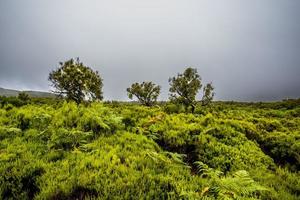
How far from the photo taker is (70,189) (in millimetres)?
5094

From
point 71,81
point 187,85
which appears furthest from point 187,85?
point 71,81

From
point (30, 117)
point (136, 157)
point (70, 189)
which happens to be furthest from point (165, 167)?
point (30, 117)

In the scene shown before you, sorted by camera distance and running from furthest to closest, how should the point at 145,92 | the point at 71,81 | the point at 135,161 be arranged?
the point at 145,92 → the point at 71,81 → the point at 135,161

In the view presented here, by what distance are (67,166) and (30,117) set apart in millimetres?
5144

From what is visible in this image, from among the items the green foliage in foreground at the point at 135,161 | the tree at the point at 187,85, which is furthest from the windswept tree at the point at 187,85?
the green foliage in foreground at the point at 135,161

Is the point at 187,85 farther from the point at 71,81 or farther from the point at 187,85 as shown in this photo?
the point at 71,81

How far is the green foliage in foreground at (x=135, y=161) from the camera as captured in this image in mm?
5188

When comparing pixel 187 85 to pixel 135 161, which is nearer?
pixel 135 161

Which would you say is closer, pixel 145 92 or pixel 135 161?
pixel 135 161

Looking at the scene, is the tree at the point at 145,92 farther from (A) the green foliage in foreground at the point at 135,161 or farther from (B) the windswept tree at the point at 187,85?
(A) the green foliage in foreground at the point at 135,161

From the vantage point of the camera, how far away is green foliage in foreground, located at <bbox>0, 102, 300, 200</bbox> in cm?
519

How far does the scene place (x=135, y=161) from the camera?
6.55 m

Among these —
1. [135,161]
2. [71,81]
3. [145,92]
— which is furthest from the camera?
[145,92]

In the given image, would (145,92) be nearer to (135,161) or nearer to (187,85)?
(187,85)
